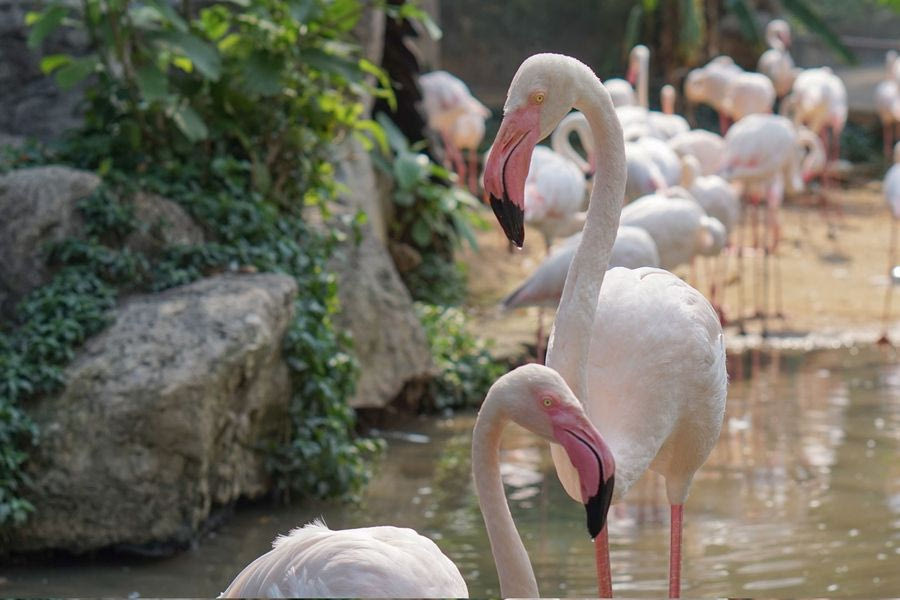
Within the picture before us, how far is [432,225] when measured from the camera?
8.49 meters

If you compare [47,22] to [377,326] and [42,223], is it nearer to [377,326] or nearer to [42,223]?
[42,223]

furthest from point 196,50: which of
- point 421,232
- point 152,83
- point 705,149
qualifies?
point 705,149

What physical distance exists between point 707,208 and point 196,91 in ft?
13.0

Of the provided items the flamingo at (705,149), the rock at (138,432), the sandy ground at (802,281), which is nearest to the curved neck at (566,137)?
the sandy ground at (802,281)

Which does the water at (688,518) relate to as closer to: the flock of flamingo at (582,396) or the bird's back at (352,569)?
the flock of flamingo at (582,396)

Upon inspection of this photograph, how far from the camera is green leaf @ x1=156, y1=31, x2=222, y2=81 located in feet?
17.4

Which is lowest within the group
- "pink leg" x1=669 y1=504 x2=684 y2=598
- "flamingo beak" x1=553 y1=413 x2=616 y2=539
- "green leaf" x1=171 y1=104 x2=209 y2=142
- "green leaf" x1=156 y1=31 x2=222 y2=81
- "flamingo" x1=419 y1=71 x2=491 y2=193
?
"flamingo" x1=419 y1=71 x2=491 y2=193

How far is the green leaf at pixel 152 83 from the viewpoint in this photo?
5258 millimetres

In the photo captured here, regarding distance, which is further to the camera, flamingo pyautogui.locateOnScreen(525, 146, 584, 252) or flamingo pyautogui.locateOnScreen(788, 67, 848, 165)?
flamingo pyautogui.locateOnScreen(788, 67, 848, 165)

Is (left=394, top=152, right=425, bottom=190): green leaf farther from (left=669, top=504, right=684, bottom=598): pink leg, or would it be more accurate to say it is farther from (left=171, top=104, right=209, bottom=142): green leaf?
(left=669, top=504, right=684, bottom=598): pink leg

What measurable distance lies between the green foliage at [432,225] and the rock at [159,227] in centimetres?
268

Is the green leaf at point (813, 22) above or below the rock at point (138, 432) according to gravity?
above

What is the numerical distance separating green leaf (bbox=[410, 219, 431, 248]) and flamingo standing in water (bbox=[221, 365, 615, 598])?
227 inches

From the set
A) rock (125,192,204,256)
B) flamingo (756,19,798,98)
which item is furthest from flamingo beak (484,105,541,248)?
flamingo (756,19,798,98)
